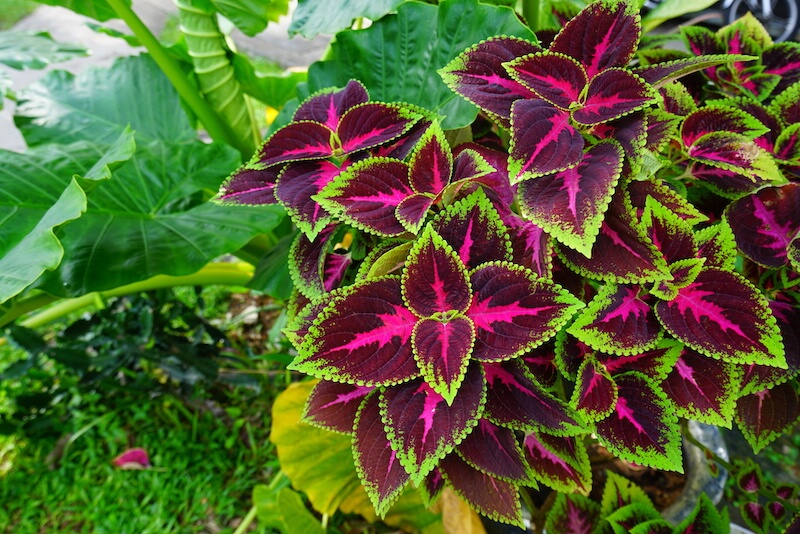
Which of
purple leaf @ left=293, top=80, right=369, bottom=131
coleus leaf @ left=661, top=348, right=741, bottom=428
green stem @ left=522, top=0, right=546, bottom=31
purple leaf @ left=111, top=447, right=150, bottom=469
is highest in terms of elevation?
green stem @ left=522, top=0, right=546, bottom=31

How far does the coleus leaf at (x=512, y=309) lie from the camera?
0.56 metres

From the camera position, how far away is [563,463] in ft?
2.33

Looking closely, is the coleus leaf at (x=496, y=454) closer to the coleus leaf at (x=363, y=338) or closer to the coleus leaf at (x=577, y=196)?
the coleus leaf at (x=363, y=338)

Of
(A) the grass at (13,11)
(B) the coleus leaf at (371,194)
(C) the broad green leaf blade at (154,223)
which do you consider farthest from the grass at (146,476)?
(A) the grass at (13,11)

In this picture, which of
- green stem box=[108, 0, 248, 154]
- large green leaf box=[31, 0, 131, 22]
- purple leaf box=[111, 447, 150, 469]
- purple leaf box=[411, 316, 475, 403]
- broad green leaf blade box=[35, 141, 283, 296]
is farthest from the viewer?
purple leaf box=[111, 447, 150, 469]

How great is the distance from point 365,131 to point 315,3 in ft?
1.58

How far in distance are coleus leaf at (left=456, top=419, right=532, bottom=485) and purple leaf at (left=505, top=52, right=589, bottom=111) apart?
0.35 m

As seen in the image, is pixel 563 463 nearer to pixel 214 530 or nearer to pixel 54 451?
pixel 214 530

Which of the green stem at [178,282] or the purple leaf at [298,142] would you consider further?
the green stem at [178,282]

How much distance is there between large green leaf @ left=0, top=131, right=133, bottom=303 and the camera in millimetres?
743

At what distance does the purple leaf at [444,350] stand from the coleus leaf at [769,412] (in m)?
0.39

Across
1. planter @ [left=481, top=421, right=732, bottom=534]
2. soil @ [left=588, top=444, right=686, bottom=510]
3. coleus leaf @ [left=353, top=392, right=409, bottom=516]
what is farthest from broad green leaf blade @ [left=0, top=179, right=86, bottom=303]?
soil @ [left=588, top=444, right=686, bottom=510]

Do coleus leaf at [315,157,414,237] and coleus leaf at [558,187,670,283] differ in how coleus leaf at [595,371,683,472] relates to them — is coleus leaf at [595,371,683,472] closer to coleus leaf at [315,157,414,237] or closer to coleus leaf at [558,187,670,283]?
coleus leaf at [558,187,670,283]

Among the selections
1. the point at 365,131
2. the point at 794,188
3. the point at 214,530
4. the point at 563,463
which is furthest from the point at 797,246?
the point at 214,530
